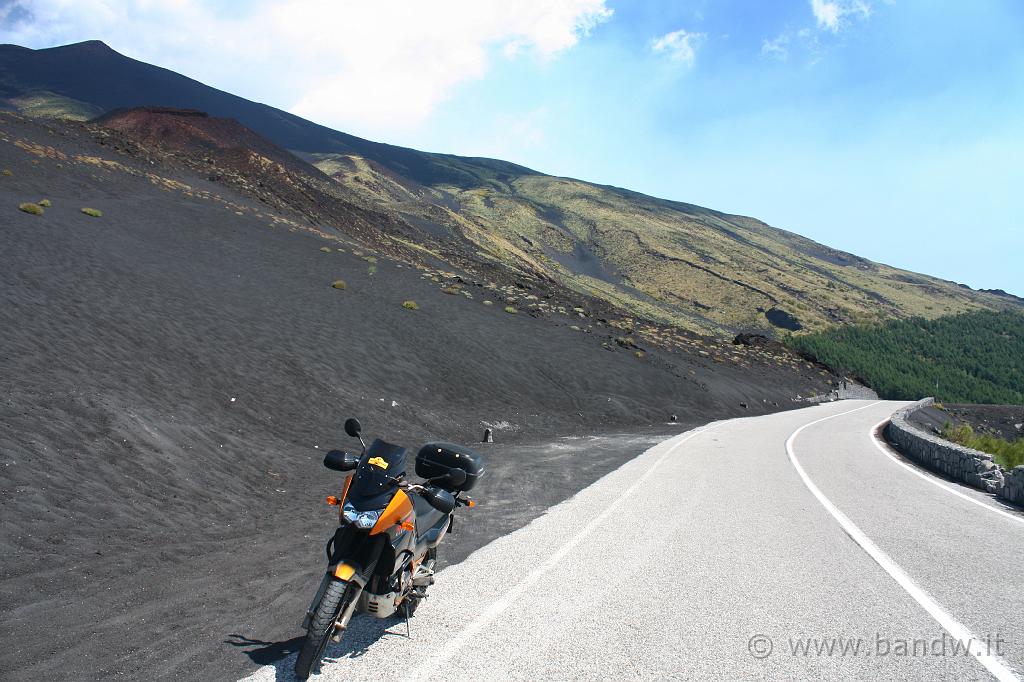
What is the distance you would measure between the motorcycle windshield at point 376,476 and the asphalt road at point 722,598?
1.08 metres

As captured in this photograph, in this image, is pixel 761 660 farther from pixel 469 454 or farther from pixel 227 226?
pixel 227 226

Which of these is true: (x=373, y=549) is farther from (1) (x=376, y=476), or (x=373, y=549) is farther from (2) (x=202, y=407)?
(2) (x=202, y=407)

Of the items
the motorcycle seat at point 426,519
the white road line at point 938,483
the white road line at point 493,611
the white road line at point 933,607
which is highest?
the white road line at point 938,483

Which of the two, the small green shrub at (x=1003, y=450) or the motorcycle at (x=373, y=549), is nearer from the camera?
the motorcycle at (x=373, y=549)

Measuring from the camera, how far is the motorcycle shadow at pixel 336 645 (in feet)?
14.1

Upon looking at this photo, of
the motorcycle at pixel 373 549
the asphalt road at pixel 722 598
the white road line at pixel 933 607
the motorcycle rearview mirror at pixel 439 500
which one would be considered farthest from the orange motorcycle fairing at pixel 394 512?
the white road line at pixel 933 607

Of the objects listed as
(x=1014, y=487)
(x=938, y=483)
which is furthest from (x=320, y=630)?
(x=938, y=483)

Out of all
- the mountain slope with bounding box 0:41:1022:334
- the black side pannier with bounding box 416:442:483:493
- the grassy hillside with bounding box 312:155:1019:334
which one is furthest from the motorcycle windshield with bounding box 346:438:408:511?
the grassy hillside with bounding box 312:155:1019:334

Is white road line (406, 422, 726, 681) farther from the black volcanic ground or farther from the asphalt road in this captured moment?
the black volcanic ground

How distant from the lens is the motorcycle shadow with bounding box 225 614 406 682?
4.29 metres

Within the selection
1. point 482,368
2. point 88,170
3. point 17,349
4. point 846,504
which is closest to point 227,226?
point 88,170

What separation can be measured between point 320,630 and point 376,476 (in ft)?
3.51

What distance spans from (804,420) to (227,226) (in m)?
35.8

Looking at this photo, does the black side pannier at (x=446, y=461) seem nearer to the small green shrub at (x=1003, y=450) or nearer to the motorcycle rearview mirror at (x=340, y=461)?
the motorcycle rearview mirror at (x=340, y=461)
